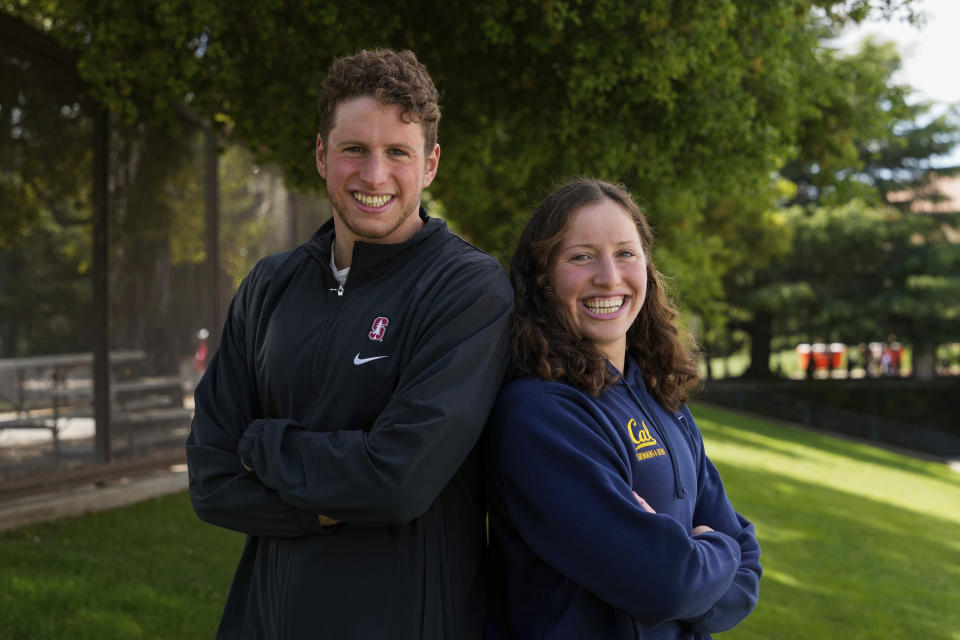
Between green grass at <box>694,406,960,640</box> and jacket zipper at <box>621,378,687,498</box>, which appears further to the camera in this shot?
green grass at <box>694,406,960,640</box>

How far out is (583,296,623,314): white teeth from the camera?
8.76 feet

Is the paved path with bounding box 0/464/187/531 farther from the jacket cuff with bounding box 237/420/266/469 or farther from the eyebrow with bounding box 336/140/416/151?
the eyebrow with bounding box 336/140/416/151

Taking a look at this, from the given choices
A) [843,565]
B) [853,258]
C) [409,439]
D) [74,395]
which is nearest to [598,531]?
[409,439]

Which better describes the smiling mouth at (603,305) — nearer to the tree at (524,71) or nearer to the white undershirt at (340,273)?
the white undershirt at (340,273)

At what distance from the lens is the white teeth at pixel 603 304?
2670 mm

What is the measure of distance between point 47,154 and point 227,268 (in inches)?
119

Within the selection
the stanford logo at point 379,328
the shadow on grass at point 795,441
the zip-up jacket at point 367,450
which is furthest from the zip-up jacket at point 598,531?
the shadow on grass at point 795,441

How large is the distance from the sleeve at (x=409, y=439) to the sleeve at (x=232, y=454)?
0.25 feet

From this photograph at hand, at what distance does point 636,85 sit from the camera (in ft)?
22.1

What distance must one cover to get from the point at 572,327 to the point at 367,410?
641mm

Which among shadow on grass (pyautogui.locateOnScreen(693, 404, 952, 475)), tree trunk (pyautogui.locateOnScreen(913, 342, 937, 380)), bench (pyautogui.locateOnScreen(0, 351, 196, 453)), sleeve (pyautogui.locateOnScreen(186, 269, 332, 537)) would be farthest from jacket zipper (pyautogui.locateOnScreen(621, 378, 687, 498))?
tree trunk (pyautogui.locateOnScreen(913, 342, 937, 380))

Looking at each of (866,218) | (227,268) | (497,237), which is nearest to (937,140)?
(866,218)

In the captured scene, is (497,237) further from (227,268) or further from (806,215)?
(806,215)

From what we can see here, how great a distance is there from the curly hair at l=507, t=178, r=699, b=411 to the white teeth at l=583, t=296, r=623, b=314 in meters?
0.07
